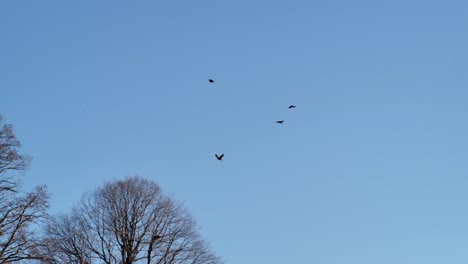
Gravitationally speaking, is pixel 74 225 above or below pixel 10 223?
above

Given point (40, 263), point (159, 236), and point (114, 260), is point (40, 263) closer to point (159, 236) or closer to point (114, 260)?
→ point (114, 260)

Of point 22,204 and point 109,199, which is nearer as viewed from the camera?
point 22,204

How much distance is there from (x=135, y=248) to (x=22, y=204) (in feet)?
42.3

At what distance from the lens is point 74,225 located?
41.6m

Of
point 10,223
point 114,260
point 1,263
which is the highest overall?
point 114,260

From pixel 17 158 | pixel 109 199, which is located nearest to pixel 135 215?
pixel 109 199

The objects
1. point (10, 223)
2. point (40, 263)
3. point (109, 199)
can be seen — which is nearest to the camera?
point (10, 223)

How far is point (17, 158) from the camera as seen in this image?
2966 cm

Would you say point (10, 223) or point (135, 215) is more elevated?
point (135, 215)

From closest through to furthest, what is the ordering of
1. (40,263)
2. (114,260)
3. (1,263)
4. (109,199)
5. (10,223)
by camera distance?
1. (1,263)
2. (10,223)
3. (40,263)
4. (114,260)
5. (109,199)

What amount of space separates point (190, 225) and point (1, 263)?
18.2 m

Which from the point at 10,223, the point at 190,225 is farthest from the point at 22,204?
the point at 190,225

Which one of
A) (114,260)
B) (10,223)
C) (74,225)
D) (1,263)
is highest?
(74,225)

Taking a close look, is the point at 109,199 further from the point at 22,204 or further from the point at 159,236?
the point at 22,204
